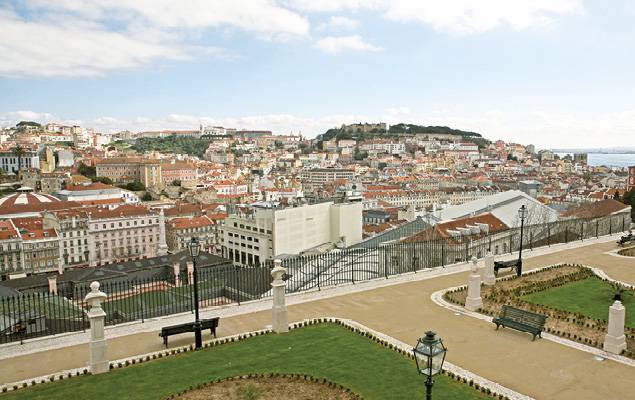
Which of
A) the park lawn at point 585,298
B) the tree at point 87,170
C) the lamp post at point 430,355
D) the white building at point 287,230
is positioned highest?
the lamp post at point 430,355

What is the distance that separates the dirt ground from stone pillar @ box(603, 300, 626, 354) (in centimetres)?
571

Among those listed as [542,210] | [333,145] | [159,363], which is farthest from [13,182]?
[333,145]

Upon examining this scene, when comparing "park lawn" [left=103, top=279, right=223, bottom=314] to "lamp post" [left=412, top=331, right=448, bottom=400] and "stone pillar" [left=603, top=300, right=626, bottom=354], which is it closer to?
"lamp post" [left=412, top=331, right=448, bottom=400]

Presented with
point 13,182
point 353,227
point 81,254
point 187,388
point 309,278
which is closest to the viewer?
point 187,388

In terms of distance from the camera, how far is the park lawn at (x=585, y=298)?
41.0ft

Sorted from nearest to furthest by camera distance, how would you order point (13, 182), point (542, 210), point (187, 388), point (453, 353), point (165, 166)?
point (187, 388) → point (453, 353) → point (542, 210) → point (13, 182) → point (165, 166)

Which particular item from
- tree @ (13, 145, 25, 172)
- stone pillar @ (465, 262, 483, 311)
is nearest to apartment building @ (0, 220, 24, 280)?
stone pillar @ (465, 262, 483, 311)

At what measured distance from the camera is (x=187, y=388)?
8.38m

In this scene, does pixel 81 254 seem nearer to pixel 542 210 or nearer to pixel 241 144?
pixel 542 210

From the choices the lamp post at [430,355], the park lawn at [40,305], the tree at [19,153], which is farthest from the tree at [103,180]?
the lamp post at [430,355]

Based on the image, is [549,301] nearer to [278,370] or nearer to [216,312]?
[278,370]

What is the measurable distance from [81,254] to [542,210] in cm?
5314

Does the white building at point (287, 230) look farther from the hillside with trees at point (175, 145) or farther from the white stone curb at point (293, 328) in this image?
the hillside with trees at point (175, 145)

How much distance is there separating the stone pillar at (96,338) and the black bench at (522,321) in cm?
847
